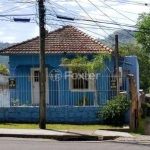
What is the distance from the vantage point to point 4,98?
19.6 metres

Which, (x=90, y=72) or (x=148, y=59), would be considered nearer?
(x=90, y=72)

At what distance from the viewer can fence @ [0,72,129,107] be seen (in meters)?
19.9

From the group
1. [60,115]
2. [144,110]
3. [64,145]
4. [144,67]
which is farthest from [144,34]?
[64,145]

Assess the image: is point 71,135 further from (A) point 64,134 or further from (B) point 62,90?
(B) point 62,90

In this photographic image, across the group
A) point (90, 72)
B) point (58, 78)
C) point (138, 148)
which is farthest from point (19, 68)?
point (138, 148)

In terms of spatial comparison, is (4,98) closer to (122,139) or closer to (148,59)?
(122,139)

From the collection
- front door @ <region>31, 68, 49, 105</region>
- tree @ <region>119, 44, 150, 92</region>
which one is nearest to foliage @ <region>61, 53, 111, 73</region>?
front door @ <region>31, 68, 49, 105</region>

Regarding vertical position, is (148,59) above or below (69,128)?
above

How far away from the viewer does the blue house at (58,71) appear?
21.4 meters

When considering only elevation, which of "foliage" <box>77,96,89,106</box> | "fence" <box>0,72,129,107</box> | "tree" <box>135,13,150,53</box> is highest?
"tree" <box>135,13,150,53</box>

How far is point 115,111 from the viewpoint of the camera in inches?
715

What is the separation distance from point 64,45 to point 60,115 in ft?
18.8

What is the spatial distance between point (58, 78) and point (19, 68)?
3098 mm

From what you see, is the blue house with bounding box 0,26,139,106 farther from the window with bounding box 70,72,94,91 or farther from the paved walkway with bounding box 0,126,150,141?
the paved walkway with bounding box 0,126,150,141
